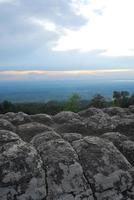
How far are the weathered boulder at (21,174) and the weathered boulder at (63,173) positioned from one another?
160 millimetres

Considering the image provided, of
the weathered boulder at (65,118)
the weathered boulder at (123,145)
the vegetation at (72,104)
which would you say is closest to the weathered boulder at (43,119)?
the weathered boulder at (65,118)

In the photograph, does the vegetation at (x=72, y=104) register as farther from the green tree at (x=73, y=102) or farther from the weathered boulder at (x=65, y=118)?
the weathered boulder at (x=65, y=118)

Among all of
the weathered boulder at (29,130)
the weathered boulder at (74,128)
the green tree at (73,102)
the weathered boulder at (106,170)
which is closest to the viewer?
the weathered boulder at (106,170)

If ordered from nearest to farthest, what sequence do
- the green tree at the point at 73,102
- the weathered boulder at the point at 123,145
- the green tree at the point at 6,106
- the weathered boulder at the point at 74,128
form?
the weathered boulder at the point at 123,145, the weathered boulder at the point at 74,128, the green tree at the point at 6,106, the green tree at the point at 73,102

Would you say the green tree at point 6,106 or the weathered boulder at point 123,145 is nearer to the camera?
the weathered boulder at point 123,145

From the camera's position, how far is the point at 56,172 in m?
5.30

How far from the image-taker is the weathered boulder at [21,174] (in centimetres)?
495

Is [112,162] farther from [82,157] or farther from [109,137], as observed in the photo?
[109,137]

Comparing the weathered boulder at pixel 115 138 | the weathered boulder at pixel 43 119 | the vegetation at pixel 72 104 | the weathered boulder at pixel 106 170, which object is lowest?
the vegetation at pixel 72 104

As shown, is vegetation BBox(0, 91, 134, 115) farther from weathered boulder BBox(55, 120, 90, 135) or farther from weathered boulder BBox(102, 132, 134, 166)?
weathered boulder BBox(102, 132, 134, 166)

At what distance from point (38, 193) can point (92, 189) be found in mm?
1036

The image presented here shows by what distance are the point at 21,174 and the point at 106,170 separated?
1679 millimetres

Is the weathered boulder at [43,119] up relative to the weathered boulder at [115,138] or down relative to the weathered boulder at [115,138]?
up

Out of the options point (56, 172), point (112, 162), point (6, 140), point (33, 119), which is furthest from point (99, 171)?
point (33, 119)
